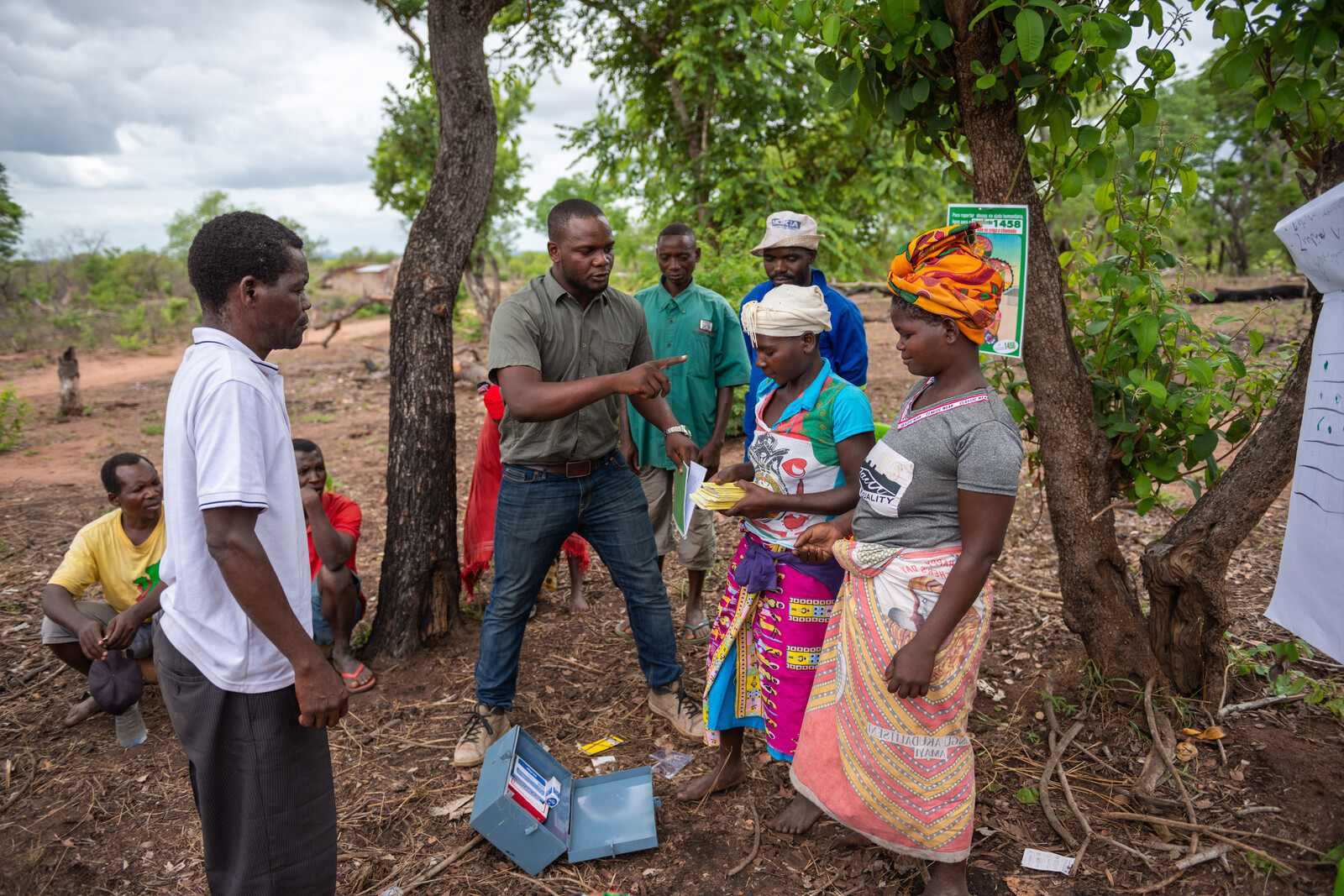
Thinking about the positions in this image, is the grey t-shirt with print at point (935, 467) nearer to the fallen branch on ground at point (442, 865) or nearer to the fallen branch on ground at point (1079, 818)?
the fallen branch on ground at point (1079, 818)

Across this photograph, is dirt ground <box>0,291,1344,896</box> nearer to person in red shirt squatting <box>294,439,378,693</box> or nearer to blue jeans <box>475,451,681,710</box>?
person in red shirt squatting <box>294,439,378,693</box>

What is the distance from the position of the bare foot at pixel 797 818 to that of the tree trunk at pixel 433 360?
7.31 ft

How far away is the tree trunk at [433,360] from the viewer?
13.2ft

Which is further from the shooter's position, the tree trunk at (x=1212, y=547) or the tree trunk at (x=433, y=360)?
the tree trunk at (x=433, y=360)

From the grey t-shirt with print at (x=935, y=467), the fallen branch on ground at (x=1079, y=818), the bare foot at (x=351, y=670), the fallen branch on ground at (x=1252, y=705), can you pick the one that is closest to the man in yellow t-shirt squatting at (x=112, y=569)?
the bare foot at (x=351, y=670)

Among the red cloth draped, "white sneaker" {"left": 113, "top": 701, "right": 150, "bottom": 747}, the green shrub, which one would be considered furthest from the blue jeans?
the green shrub

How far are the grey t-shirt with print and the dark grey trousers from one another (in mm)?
1649

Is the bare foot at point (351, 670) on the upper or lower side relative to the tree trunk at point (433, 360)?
lower

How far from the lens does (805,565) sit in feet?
8.34

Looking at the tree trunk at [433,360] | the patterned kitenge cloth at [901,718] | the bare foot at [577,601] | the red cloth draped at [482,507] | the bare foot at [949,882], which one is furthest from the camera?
the bare foot at [577,601]

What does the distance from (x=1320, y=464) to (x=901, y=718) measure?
127 cm

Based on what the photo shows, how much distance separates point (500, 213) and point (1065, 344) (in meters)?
17.5

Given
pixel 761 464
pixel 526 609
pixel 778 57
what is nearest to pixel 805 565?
pixel 761 464

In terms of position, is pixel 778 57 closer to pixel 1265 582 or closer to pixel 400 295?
pixel 400 295
